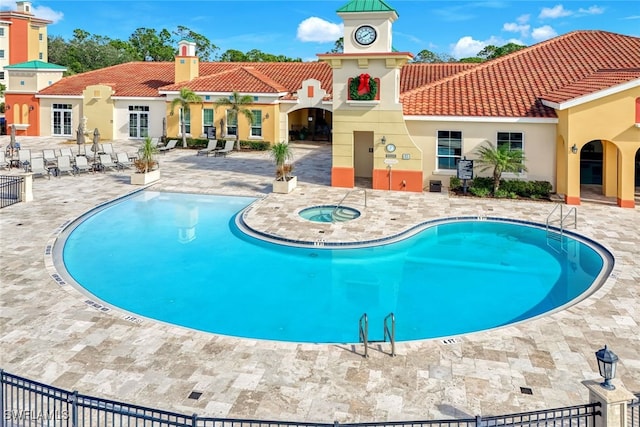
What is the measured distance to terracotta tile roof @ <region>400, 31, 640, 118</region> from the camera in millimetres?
24672

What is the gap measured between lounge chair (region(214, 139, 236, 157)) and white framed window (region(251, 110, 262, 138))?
5.99 ft

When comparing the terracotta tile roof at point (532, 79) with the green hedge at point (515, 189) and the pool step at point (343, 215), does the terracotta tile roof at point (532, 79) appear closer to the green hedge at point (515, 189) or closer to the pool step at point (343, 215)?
the green hedge at point (515, 189)

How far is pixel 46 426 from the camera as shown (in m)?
7.68

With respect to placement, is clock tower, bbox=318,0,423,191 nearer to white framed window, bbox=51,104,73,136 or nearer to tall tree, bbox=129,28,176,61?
white framed window, bbox=51,104,73,136

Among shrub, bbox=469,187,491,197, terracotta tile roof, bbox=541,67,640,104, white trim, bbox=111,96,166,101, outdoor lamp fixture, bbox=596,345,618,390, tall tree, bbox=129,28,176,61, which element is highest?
tall tree, bbox=129,28,176,61

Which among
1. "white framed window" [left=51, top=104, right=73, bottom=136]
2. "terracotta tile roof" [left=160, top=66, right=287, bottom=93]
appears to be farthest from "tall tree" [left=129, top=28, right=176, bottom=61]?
"terracotta tile roof" [left=160, top=66, right=287, bottom=93]

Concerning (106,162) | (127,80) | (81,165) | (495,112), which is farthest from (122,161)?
(495,112)

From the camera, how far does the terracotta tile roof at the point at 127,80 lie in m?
42.5

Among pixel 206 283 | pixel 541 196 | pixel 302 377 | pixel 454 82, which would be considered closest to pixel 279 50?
pixel 454 82

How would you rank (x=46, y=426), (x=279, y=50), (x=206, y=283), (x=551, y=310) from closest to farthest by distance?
(x=46, y=426) → (x=551, y=310) → (x=206, y=283) → (x=279, y=50)

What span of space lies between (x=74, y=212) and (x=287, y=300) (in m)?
11.3

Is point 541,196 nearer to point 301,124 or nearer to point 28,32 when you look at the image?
point 301,124

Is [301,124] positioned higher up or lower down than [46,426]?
higher up

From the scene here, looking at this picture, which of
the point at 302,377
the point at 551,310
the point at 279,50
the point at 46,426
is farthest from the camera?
the point at 279,50
